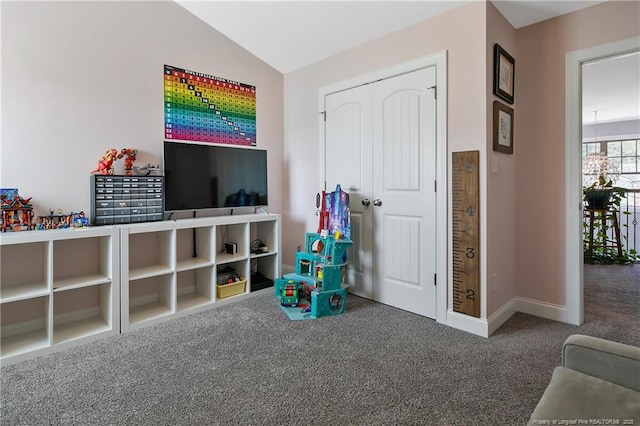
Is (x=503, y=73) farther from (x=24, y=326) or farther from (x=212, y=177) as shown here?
(x=24, y=326)

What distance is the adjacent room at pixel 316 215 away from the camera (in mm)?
1814

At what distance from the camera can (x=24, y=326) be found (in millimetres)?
2346

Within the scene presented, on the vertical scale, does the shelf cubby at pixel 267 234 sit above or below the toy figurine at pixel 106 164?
below

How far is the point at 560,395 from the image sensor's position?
3.16 feet

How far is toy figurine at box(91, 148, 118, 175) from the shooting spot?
2.52 meters

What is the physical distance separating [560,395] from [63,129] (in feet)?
10.4

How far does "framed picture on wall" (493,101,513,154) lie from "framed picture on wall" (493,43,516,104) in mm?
87

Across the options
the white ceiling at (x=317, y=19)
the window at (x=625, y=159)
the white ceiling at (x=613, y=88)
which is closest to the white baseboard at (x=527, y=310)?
the white ceiling at (x=613, y=88)

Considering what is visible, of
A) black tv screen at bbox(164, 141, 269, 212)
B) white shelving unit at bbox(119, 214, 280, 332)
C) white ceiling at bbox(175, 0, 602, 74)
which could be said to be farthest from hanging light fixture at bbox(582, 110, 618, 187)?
white shelving unit at bbox(119, 214, 280, 332)

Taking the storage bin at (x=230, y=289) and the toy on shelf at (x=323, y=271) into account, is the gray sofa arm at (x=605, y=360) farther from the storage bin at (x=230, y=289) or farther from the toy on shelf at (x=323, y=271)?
the storage bin at (x=230, y=289)

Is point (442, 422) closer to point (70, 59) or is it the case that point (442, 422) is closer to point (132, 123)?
point (132, 123)

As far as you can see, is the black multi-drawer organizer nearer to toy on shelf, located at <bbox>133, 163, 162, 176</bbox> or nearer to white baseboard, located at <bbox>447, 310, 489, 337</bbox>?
toy on shelf, located at <bbox>133, 163, 162, 176</bbox>

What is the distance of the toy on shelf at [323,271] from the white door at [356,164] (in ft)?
0.81

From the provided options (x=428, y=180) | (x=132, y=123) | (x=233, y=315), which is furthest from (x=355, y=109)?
(x=233, y=315)
